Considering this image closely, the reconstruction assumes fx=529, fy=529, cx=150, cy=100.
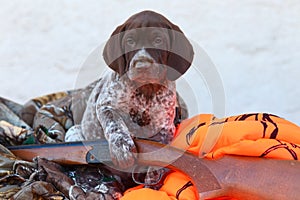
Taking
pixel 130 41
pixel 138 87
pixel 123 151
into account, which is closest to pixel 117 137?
pixel 123 151

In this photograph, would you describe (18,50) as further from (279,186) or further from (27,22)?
(279,186)

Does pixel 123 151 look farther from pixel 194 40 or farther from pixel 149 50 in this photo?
pixel 194 40

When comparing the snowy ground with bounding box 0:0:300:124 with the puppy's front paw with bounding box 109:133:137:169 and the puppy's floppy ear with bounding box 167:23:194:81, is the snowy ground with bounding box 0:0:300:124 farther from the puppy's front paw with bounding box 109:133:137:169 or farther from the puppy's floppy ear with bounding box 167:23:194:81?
the puppy's front paw with bounding box 109:133:137:169

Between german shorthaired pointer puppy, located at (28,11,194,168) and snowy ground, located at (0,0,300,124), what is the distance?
0.89 m

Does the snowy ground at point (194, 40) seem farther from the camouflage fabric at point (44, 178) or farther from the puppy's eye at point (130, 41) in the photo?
the puppy's eye at point (130, 41)

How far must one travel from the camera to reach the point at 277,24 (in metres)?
2.88

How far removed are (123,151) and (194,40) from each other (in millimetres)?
1370

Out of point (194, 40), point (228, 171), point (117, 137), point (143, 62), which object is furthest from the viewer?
point (194, 40)

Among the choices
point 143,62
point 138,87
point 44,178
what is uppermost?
point 143,62

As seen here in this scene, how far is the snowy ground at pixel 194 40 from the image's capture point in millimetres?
2877

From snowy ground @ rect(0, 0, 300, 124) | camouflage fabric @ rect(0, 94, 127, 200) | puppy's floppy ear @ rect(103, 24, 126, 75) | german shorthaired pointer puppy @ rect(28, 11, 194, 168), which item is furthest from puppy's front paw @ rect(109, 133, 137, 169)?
snowy ground @ rect(0, 0, 300, 124)

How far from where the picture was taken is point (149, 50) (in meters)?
1.63

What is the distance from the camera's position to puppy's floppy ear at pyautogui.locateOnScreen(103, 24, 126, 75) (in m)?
1.70

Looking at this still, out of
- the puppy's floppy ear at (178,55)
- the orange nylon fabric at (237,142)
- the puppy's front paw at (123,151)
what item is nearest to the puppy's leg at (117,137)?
the puppy's front paw at (123,151)
